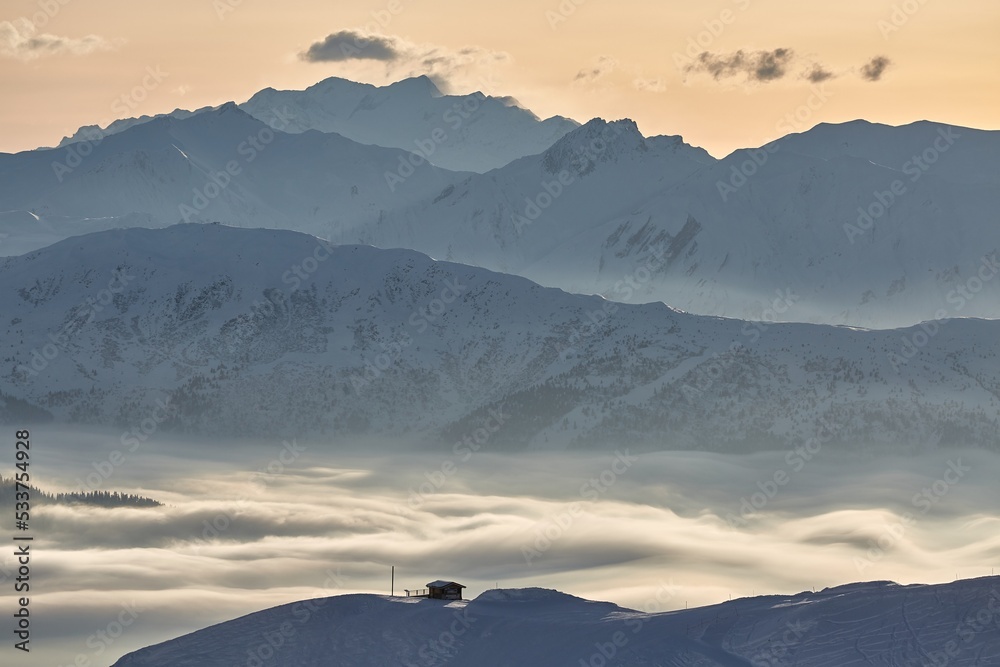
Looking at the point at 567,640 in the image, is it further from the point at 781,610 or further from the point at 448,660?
the point at 781,610

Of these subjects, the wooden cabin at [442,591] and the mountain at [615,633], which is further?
the wooden cabin at [442,591]

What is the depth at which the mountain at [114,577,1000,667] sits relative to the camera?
465 ft

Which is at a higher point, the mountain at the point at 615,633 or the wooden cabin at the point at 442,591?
the wooden cabin at the point at 442,591

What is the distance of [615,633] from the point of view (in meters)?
149

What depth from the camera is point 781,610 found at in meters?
152

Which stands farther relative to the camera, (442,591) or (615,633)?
(442,591)

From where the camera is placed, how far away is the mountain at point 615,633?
141875 mm

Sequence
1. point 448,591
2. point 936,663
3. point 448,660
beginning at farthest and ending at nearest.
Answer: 1. point 448,591
2. point 448,660
3. point 936,663

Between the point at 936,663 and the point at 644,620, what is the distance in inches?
1122

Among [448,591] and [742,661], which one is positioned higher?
[448,591]

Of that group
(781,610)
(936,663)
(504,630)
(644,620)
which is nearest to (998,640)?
(936,663)

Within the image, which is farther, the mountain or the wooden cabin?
the wooden cabin

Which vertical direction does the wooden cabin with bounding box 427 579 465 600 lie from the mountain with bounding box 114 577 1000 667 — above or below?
above

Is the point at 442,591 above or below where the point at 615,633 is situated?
above
